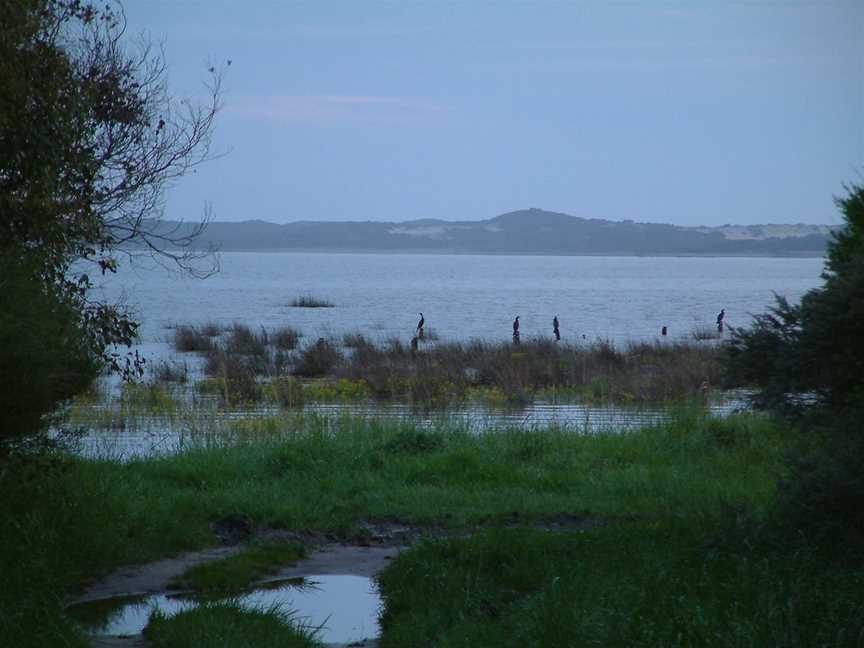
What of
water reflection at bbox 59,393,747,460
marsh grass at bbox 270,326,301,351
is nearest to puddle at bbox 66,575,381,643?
water reflection at bbox 59,393,747,460

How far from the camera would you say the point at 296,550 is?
9109 millimetres

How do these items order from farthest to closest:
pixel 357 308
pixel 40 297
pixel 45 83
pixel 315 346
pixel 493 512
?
pixel 357 308
pixel 315 346
pixel 493 512
pixel 45 83
pixel 40 297

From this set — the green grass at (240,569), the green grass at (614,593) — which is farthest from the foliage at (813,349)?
the green grass at (240,569)

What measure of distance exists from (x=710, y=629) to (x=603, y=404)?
14563mm

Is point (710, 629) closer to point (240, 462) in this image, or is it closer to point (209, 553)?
point (209, 553)

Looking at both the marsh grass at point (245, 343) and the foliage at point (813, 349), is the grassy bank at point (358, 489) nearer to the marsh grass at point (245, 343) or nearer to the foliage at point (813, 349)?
the foliage at point (813, 349)

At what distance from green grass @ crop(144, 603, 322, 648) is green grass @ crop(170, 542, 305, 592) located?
81 centimetres

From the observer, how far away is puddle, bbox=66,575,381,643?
7418 mm

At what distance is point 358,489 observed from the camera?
437 inches

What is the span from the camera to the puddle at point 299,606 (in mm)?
7418

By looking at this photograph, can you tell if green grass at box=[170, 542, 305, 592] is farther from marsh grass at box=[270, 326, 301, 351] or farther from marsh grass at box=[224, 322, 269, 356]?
marsh grass at box=[270, 326, 301, 351]

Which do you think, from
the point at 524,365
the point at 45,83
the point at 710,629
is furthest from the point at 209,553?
the point at 524,365

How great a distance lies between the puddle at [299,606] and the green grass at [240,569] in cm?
18

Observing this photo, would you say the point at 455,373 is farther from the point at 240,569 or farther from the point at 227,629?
the point at 227,629
